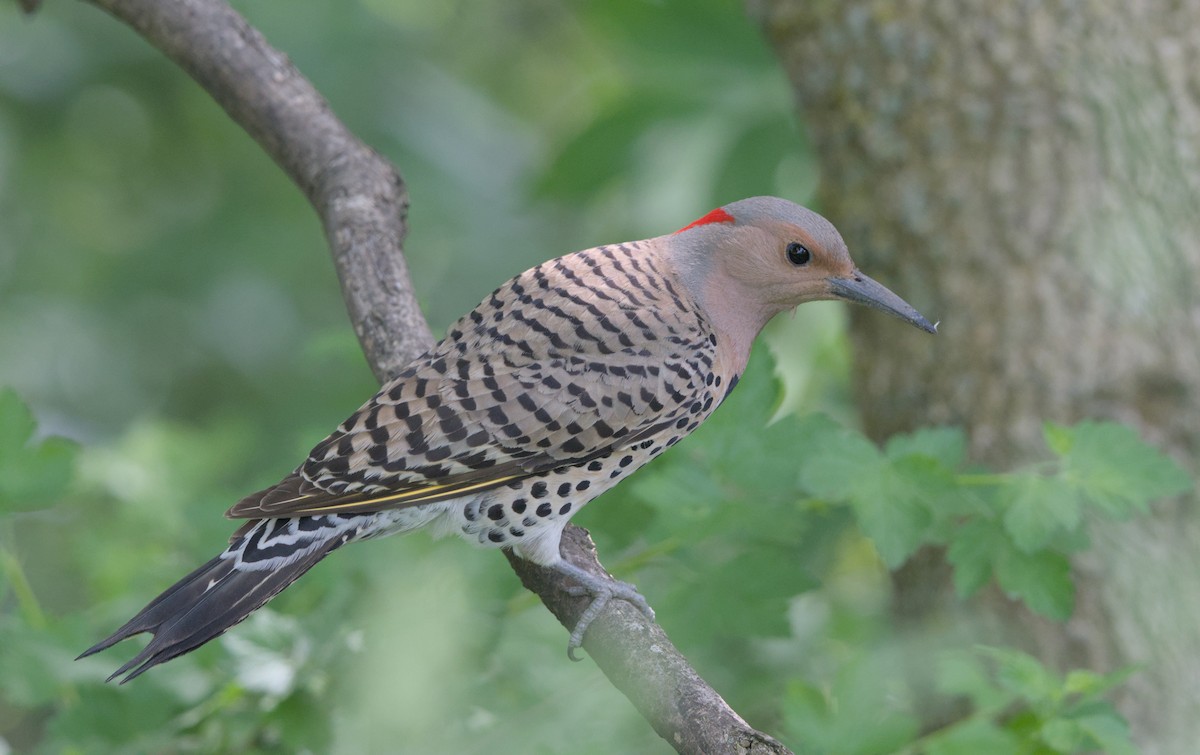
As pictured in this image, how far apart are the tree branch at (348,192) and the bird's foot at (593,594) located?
0.02 meters

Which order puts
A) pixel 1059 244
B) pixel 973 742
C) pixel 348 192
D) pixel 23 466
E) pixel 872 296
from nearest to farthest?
pixel 973 742
pixel 23 466
pixel 872 296
pixel 348 192
pixel 1059 244

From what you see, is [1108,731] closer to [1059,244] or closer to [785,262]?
[785,262]

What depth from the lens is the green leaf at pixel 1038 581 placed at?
2.81 meters

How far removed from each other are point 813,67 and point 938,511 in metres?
1.89

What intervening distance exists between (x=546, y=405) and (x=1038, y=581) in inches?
48.6

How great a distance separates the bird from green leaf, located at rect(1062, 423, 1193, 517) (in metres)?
0.50

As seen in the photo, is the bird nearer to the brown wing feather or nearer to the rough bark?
the brown wing feather

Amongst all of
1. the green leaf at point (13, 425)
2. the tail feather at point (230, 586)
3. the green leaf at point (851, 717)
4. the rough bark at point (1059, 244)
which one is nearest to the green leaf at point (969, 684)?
the green leaf at point (851, 717)

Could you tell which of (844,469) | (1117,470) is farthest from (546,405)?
(1117,470)

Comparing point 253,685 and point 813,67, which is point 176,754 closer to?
point 253,685

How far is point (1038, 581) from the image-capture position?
282 cm

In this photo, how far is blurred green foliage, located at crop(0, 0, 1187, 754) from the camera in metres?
2.74

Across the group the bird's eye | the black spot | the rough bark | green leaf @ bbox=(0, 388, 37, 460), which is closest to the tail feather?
green leaf @ bbox=(0, 388, 37, 460)

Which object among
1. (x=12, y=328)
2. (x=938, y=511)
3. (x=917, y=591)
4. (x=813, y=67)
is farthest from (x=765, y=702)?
(x=12, y=328)
